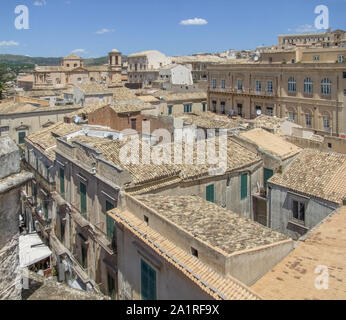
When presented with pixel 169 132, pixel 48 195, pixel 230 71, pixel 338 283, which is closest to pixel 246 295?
pixel 338 283

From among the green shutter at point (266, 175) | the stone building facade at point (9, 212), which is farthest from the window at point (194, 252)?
the green shutter at point (266, 175)

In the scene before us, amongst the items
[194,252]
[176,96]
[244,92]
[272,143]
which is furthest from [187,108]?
[194,252]

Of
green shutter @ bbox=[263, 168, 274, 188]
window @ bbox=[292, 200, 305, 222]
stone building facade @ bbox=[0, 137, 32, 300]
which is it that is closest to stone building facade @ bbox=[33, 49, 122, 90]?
green shutter @ bbox=[263, 168, 274, 188]

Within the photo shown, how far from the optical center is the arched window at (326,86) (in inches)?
1350

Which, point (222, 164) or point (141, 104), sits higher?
point (141, 104)

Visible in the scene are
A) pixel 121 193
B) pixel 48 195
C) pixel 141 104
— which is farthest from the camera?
pixel 141 104

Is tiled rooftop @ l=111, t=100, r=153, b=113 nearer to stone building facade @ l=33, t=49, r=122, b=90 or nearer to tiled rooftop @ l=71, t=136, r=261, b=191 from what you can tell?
tiled rooftop @ l=71, t=136, r=261, b=191

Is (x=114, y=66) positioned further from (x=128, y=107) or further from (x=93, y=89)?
(x=128, y=107)

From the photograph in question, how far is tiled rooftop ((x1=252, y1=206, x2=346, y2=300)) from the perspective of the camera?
891 centimetres

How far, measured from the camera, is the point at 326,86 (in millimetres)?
34625

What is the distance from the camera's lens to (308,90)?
120 feet

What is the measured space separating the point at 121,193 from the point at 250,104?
1277 inches

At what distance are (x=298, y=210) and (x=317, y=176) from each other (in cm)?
153
